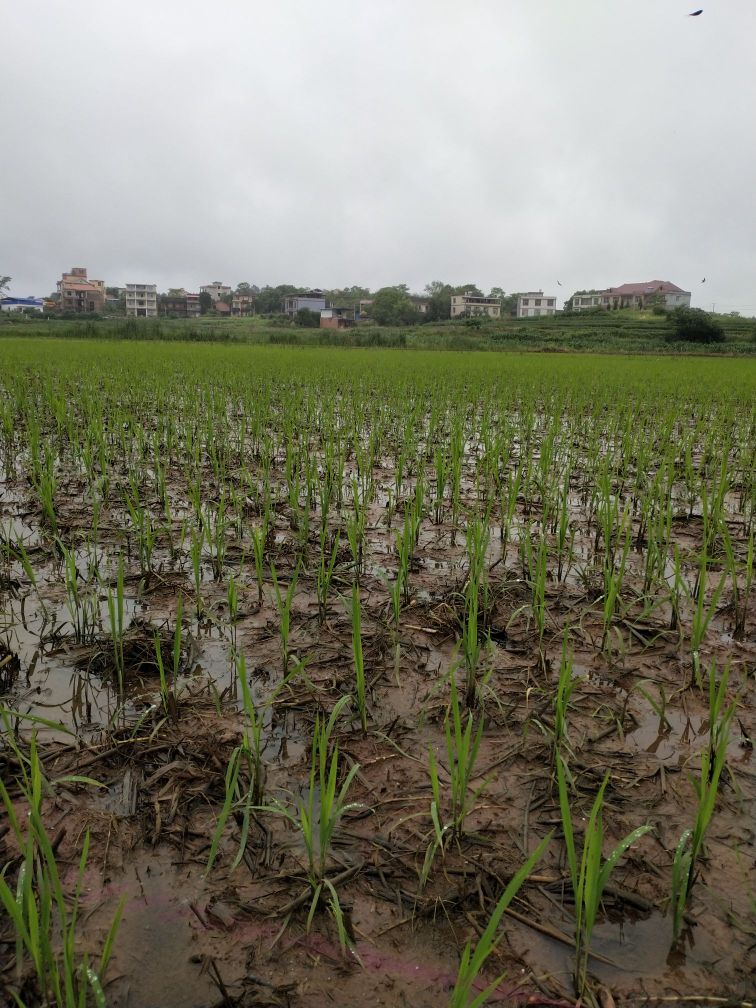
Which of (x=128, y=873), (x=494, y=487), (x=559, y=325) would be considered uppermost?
(x=559, y=325)

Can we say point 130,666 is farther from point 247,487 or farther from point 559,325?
point 559,325

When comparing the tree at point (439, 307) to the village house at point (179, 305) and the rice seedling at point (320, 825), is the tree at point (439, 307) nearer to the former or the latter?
Result: the village house at point (179, 305)

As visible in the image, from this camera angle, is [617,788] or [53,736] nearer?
[617,788]

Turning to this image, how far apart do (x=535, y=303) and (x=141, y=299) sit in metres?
53.4

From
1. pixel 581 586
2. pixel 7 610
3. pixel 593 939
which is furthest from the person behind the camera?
pixel 581 586

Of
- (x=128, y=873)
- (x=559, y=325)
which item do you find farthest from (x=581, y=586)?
(x=559, y=325)

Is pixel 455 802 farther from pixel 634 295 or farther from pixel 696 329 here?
pixel 634 295

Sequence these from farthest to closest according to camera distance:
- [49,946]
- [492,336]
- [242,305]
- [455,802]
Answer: [242,305]
[492,336]
[455,802]
[49,946]

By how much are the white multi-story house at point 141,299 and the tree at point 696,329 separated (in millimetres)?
67612

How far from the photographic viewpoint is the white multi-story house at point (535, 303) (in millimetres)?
79438

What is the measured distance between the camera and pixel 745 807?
1318 mm

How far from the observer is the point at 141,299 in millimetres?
82000

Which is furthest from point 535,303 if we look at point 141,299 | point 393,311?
point 141,299

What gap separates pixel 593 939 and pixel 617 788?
40cm
